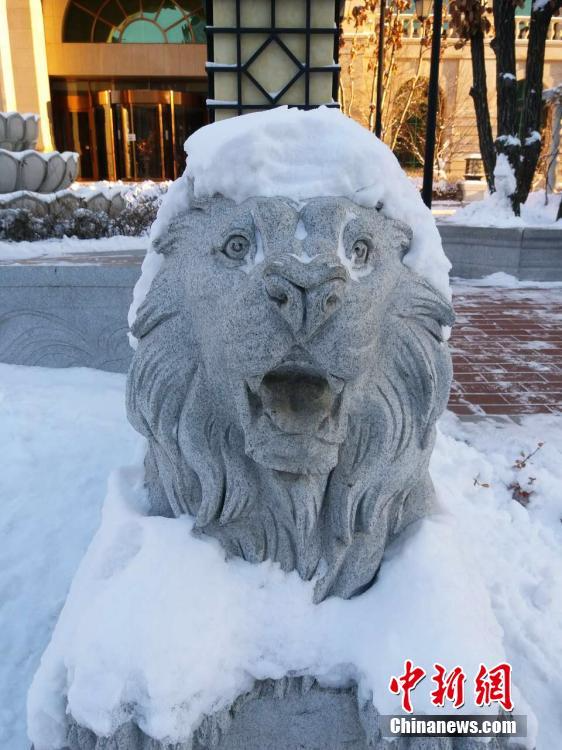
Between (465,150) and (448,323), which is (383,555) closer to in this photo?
(448,323)

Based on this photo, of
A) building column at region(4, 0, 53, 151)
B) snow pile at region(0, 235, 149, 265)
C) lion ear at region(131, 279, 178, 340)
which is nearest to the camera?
lion ear at region(131, 279, 178, 340)

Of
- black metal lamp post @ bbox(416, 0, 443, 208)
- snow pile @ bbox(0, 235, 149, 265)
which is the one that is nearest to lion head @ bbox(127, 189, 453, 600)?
snow pile @ bbox(0, 235, 149, 265)

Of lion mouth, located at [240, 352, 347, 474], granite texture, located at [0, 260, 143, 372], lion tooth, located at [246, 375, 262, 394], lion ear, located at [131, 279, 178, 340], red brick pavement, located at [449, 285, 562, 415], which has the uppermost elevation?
lion ear, located at [131, 279, 178, 340]

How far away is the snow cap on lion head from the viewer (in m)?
1.26

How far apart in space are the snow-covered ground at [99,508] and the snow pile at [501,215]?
5644mm

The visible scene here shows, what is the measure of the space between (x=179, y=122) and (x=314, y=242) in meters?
18.9

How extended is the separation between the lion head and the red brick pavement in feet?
8.47

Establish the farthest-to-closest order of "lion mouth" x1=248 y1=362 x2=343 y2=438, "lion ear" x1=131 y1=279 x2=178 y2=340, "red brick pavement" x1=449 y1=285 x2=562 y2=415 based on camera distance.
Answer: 1. "red brick pavement" x1=449 y1=285 x2=562 y2=415
2. "lion ear" x1=131 y1=279 x2=178 y2=340
3. "lion mouth" x1=248 y1=362 x2=343 y2=438

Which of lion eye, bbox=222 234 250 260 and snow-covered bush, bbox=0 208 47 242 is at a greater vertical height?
lion eye, bbox=222 234 250 260

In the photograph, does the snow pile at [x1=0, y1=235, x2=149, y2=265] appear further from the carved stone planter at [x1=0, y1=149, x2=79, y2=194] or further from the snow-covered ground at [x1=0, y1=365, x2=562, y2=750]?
the snow-covered ground at [x1=0, y1=365, x2=562, y2=750]

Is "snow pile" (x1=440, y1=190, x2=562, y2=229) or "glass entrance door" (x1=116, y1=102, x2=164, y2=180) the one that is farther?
"glass entrance door" (x1=116, y1=102, x2=164, y2=180)

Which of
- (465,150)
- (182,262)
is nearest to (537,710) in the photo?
(182,262)

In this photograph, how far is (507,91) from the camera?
888 cm

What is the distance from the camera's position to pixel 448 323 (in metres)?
1.49
